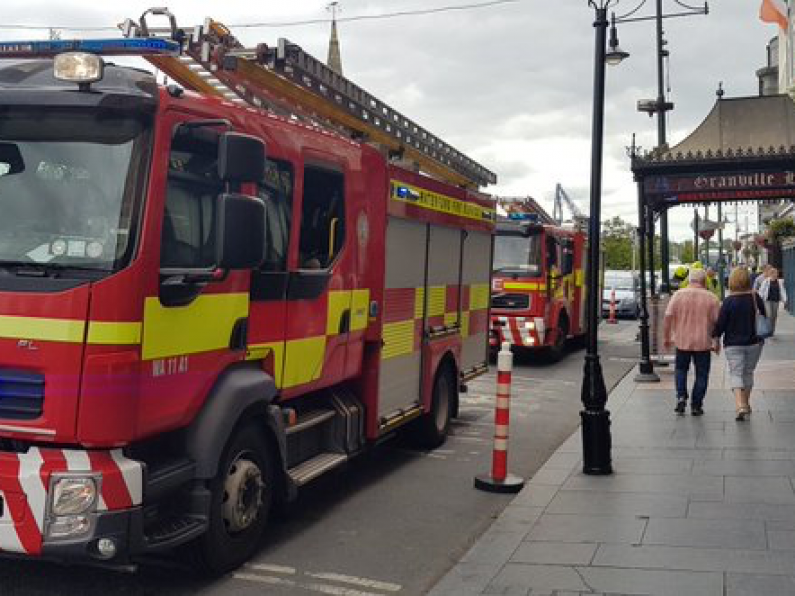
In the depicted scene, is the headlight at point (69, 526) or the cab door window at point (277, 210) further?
the cab door window at point (277, 210)

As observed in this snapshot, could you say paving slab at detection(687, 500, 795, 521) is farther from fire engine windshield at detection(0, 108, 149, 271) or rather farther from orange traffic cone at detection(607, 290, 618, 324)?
orange traffic cone at detection(607, 290, 618, 324)

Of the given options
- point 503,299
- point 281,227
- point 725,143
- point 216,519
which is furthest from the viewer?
point 503,299

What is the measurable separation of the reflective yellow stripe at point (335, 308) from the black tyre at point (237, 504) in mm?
1156

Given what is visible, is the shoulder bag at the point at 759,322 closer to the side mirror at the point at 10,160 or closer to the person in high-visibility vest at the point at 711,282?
the person in high-visibility vest at the point at 711,282

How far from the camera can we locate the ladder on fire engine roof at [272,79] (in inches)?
214

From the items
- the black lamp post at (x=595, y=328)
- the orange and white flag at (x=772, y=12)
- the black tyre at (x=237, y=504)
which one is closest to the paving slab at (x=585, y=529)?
the black lamp post at (x=595, y=328)

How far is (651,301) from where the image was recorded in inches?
645

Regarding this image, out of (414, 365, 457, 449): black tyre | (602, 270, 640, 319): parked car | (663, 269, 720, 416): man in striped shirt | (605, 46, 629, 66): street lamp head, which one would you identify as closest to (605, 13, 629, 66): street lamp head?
(605, 46, 629, 66): street lamp head

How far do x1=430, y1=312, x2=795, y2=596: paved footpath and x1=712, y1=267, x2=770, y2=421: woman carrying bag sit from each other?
0.37 meters

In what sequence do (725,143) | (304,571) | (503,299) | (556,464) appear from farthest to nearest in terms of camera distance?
1. (503,299)
2. (725,143)
3. (556,464)
4. (304,571)

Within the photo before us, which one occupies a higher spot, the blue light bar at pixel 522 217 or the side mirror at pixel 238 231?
the blue light bar at pixel 522 217

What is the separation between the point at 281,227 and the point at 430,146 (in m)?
3.28

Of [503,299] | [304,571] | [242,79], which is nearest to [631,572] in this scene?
[304,571]

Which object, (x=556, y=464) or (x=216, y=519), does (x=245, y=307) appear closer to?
(x=216, y=519)
